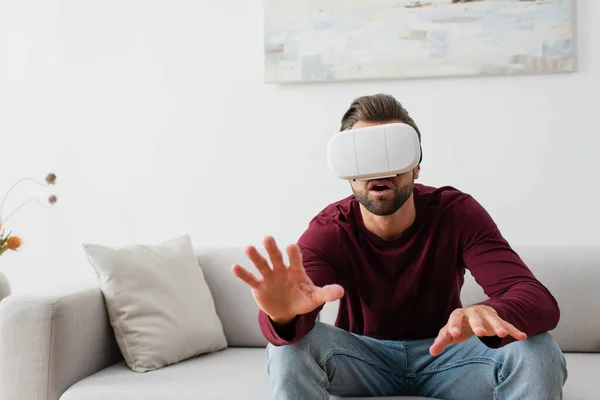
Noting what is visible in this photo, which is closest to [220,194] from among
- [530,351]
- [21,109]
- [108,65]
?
[108,65]

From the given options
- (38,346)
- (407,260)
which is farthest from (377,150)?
(38,346)

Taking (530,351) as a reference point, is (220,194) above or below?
above

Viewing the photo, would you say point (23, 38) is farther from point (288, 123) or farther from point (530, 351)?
point (530, 351)

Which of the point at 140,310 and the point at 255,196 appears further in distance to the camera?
the point at 255,196

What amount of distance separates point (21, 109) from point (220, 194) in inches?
36.5

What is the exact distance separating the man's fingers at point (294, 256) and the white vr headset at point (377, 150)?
0.32 metres

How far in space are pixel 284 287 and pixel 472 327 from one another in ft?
1.18

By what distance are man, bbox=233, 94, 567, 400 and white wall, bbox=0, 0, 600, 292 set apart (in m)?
0.77

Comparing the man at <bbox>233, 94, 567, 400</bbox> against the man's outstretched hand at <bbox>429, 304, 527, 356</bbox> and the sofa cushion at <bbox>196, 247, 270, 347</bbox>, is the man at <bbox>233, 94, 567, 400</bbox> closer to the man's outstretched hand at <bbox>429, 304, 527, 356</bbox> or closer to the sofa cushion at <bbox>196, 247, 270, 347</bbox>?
the man's outstretched hand at <bbox>429, 304, 527, 356</bbox>

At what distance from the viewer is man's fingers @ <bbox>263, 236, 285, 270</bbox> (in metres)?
1.35

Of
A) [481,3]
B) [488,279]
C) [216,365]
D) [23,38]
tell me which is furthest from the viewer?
[23,38]

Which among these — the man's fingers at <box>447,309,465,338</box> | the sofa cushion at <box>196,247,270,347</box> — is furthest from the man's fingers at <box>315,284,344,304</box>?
the sofa cushion at <box>196,247,270,347</box>

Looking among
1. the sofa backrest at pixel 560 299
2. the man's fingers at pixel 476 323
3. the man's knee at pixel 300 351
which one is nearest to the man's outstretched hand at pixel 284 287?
the man's knee at pixel 300 351

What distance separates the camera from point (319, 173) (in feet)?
9.27
